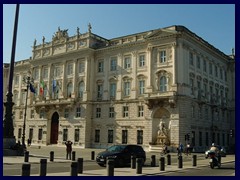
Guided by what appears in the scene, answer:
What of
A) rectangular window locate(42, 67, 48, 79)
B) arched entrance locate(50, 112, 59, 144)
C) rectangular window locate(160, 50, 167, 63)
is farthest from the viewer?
rectangular window locate(42, 67, 48, 79)

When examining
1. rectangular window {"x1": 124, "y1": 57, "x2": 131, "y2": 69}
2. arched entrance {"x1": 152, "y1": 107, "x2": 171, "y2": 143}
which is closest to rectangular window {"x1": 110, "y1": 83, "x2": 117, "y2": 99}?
rectangular window {"x1": 124, "y1": 57, "x2": 131, "y2": 69}

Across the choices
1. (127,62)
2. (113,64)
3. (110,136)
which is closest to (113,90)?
(113,64)

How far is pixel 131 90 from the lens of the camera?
165 feet

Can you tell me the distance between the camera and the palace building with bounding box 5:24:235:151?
46000 mm

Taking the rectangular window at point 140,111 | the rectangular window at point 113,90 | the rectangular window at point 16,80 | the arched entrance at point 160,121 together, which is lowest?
the arched entrance at point 160,121

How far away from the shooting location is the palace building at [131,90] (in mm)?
46000

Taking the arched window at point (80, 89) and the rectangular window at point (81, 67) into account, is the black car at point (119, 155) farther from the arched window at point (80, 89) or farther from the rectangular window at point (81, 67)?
the rectangular window at point (81, 67)

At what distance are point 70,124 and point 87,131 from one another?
3597 mm

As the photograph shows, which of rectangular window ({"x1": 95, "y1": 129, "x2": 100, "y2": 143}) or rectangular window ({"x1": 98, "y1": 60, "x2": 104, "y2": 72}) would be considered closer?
rectangular window ({"x1": 95, "y1": 129, "x2": 100, "y2": 143})

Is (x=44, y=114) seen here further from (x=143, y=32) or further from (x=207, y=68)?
(x=207, y=68)

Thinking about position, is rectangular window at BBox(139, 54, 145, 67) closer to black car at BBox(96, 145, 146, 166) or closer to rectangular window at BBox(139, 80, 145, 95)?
rectangular window at BBox(139, 80, 145, 95)

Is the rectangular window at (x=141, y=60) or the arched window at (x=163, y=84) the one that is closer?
the arched window at (x=163, y=84)

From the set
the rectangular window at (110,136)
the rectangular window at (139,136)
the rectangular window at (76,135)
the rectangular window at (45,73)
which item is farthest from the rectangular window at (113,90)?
the rectangular window at (45,73)
